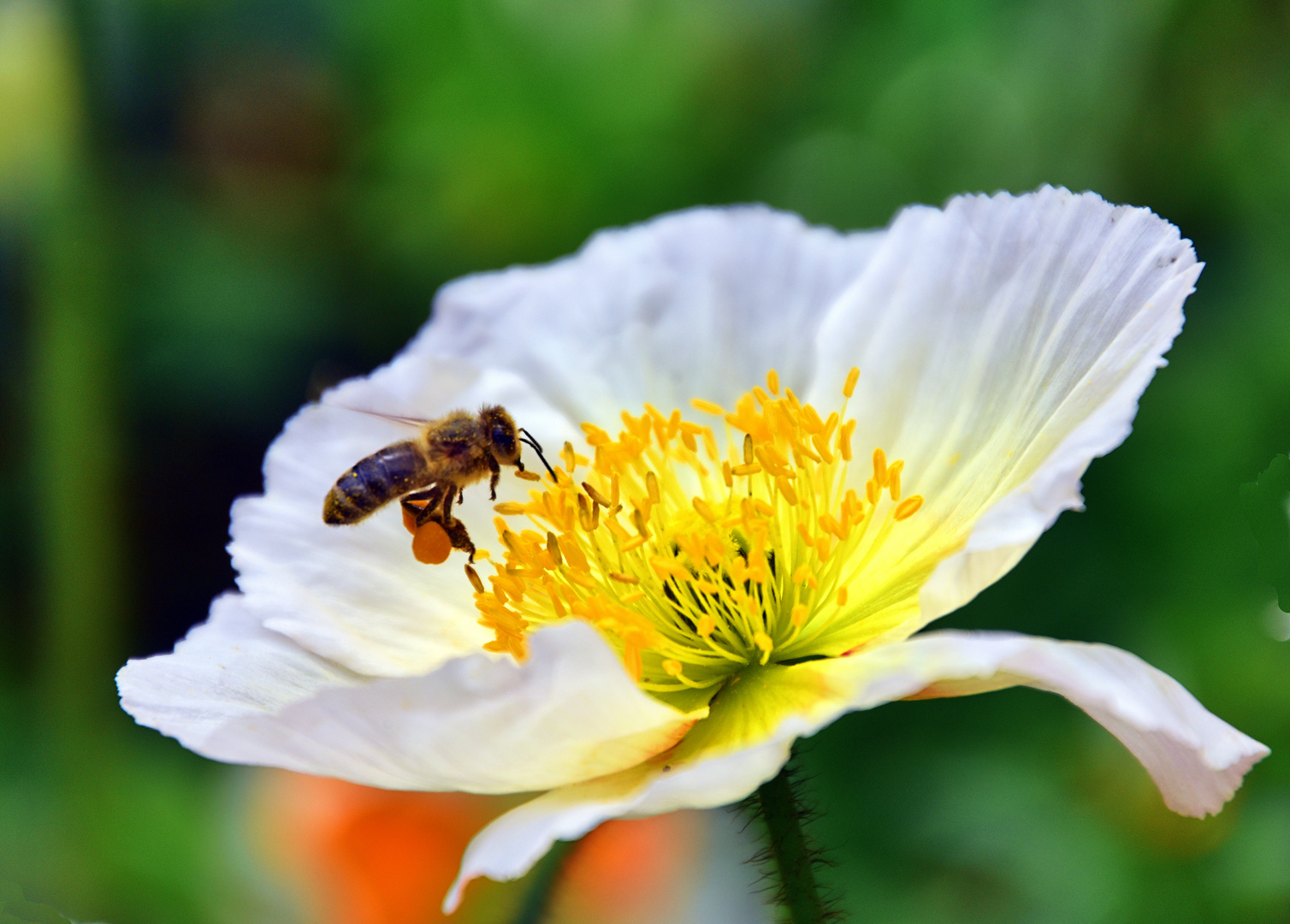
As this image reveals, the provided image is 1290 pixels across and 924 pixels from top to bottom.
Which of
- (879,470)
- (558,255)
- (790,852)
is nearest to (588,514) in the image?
(879,470)

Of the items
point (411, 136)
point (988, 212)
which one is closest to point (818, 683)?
point (988, 212)

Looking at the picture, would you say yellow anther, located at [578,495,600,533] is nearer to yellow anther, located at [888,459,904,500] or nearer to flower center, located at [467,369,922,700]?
flower center, located at [467,369,922,700]

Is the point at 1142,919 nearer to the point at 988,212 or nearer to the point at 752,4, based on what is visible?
the point at 988,212

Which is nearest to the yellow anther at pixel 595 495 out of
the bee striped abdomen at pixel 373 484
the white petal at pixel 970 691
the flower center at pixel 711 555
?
the flower center at pixel 711 555

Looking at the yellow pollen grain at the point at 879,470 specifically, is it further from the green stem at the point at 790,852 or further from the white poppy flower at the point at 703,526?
the green stem at the point at 790,852

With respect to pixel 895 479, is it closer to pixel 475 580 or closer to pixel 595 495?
pixel 595 495

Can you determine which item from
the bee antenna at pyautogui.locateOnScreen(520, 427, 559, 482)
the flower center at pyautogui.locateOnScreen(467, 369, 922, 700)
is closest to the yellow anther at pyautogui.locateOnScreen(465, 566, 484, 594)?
the flower center at pyautogui.locateOnScreen(467, 369, 922, 700)
